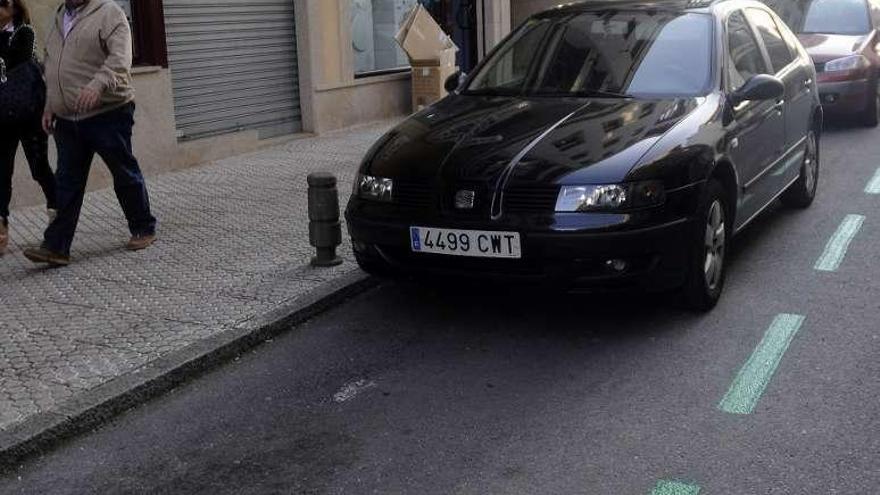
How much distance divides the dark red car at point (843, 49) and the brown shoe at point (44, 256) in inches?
349

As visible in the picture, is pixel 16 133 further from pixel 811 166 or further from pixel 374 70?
pixel 374 70

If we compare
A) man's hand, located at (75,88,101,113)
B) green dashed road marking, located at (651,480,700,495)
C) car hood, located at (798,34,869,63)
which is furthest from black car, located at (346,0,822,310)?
car hood, located at (798,34,869,63)

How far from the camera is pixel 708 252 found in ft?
19.3

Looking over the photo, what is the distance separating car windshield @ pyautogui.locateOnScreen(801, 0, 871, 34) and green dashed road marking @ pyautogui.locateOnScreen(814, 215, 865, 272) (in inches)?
248

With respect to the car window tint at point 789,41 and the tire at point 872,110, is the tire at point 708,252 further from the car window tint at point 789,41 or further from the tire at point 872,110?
the tire at point 872,110

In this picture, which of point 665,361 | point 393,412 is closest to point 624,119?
point 665,361

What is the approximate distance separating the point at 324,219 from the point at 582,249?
2.09m

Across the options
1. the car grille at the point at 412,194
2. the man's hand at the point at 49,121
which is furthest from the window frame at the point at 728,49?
the man's hand at the point at 49,121

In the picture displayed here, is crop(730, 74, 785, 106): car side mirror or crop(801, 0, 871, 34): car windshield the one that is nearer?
crop(730, 74, 785, 106): car side mirror

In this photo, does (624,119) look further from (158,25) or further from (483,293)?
(158,25)

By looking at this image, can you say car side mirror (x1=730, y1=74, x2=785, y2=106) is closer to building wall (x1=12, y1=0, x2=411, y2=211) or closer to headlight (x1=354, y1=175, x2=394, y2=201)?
headlight (x1=354, y1=175, x2=394, y2=201)

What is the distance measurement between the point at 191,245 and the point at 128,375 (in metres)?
2.67

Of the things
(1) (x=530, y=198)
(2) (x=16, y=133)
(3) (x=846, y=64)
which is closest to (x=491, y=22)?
(3) (x=846, y=64)

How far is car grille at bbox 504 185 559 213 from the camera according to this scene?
5309mm
